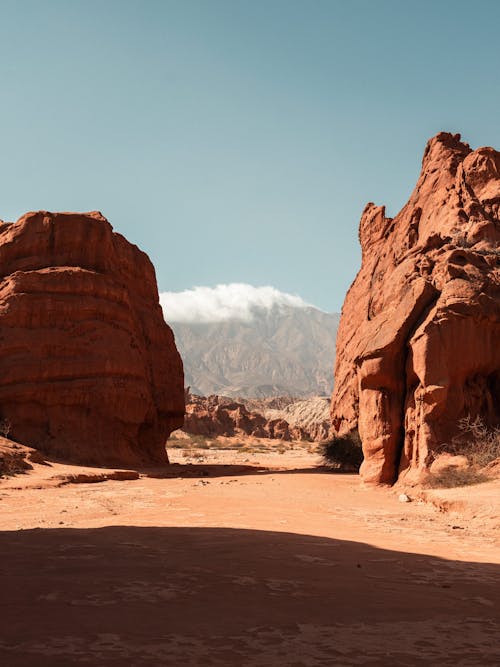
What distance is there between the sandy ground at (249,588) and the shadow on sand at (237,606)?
0.02m

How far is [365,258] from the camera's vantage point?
110 feet

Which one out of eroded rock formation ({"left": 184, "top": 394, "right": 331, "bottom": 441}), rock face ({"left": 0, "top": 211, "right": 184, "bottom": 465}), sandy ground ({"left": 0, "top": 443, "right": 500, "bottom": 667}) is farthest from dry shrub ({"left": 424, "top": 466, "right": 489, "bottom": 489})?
eroded rock formation ({"left": 184, "top": 394, "right": 331, "bottom": 441})

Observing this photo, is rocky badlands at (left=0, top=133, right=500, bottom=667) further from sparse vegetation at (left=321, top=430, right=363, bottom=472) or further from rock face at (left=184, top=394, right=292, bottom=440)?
rock face at (left=184, top=394, right=292, bottom=440)

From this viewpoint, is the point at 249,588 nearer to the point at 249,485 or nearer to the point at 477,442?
the point at 477,442

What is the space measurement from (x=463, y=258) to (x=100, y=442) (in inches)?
663

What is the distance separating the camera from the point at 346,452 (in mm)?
28562

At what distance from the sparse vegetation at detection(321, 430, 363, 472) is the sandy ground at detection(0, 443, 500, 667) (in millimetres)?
16908

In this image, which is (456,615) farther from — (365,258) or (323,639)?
(365,258)

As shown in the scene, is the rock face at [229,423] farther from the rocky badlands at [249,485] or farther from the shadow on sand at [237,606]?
the shadow on sand at [237,606]

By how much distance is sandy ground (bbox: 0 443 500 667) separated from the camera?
11.8ft

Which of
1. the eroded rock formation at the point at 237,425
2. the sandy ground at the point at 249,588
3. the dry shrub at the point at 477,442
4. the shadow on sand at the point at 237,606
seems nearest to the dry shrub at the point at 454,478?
the dry shrub at the point at 477,442

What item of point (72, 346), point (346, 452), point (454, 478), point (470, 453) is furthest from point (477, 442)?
point (72, 346)

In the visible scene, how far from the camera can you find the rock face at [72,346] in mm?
25016

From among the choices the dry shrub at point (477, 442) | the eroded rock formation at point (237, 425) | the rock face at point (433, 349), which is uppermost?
the rock face at point (433, 349)
